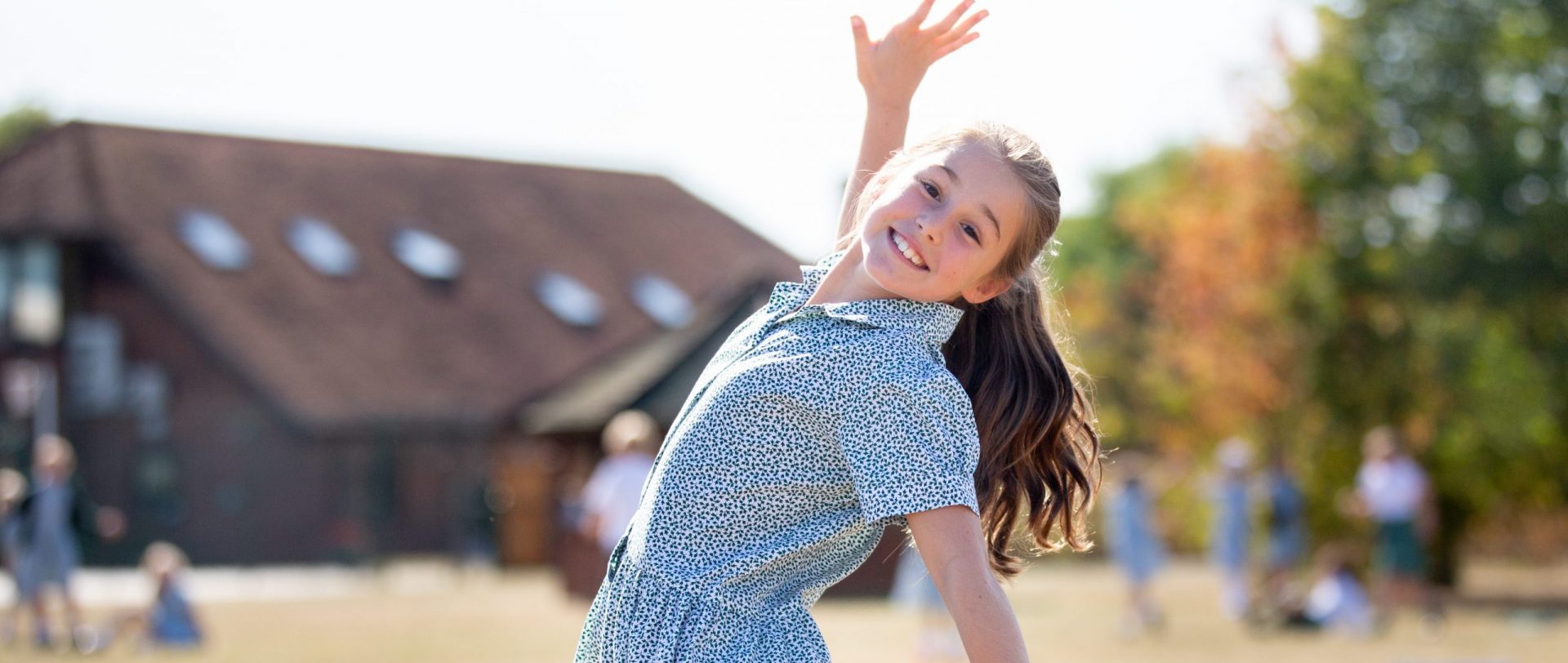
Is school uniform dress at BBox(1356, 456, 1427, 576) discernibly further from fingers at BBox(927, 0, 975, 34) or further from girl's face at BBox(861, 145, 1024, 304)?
girl's face at BBox(861, 145, 1024, 304)

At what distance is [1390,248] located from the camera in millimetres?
26250

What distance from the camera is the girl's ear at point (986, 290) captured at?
259 cm

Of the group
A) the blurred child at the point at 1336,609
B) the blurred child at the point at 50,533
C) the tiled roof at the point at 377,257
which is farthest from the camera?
the tiled roof at the point at 377,257

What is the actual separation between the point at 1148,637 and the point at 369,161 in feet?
94.0

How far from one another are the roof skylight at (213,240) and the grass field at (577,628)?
30.5 feet

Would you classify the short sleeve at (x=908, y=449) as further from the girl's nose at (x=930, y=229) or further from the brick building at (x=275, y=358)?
the brick building at (x=275, y=358)

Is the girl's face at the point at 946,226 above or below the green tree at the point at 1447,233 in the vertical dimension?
above

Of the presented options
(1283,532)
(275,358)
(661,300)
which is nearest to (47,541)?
(1283,532)

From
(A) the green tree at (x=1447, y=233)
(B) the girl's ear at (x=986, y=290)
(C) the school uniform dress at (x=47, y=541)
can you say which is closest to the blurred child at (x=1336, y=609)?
(A) the green tree at (x=1447, y=233)

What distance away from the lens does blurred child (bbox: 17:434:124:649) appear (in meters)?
17.1

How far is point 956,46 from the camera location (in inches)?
123

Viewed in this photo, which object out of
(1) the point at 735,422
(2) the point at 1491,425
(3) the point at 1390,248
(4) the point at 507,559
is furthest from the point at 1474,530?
(1) the point at 735,422

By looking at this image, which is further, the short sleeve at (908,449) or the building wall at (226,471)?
the building wall at (226,471)

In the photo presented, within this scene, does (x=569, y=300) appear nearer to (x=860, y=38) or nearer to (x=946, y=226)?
(x=860, y=38)
